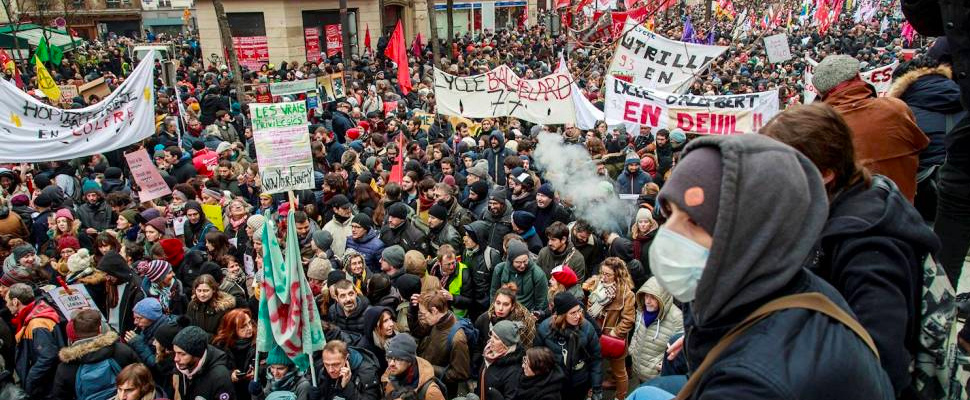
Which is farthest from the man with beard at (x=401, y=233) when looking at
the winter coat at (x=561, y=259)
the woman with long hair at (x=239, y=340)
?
the woman with long hair at (x=239, y=340)

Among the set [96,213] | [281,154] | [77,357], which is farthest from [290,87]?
[77,357]

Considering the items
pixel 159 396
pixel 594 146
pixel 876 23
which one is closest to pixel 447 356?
pixel 159 396

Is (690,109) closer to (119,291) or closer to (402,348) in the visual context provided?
(402,348)

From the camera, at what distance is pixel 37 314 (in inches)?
221

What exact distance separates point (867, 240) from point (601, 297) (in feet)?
12.3

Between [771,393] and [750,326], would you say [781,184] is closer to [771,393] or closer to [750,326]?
[750,326]

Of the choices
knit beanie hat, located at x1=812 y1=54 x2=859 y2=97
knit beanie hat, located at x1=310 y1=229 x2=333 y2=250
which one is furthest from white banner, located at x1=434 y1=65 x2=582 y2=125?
knit beanie hat, located at x1=812 y1=54 x2=859 y2=97

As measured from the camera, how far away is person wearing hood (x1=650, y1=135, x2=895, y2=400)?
1.27m

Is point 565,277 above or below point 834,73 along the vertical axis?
below

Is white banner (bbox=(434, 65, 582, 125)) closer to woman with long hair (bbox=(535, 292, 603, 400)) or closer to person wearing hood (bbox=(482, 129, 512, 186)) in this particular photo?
person wearing hood (bbox=(482, 129, 512, 186))

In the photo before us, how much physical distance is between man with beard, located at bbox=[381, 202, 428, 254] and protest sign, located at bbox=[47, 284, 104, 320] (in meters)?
2.76

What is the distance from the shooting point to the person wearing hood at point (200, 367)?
191 inches

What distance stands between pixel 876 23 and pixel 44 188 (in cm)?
3532

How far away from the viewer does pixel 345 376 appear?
4.72 meters
